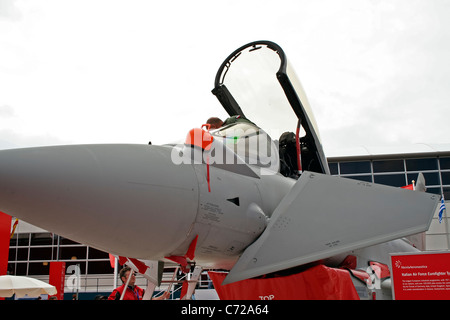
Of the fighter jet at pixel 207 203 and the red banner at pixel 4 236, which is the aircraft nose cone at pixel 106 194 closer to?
the fighter jet at pixel 207 203

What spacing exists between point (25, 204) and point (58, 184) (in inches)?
8.9

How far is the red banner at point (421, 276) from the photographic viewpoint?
4543mm

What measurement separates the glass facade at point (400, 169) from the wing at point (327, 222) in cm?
2062

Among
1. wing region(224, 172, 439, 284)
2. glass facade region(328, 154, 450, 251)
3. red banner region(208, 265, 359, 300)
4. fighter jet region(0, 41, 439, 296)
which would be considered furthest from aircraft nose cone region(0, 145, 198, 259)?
glass facade region(328, 154, 450, 251)

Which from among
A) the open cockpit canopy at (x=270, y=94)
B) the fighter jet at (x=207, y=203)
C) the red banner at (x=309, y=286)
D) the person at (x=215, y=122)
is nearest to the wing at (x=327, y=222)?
the fighter jet at (x=207, y=203)

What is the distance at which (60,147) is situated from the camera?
2.90 metres

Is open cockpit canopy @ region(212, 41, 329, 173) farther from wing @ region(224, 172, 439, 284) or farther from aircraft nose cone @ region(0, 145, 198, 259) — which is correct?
aircraft nose cone @ region(0, 145, 198, 259)

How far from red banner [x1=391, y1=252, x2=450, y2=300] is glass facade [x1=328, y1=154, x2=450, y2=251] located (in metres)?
19.8

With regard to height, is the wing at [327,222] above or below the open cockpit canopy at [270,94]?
below

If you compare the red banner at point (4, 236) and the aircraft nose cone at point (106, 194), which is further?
the red banner at point (4, 236)

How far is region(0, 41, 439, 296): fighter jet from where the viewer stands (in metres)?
2.78

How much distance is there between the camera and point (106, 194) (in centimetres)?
290
